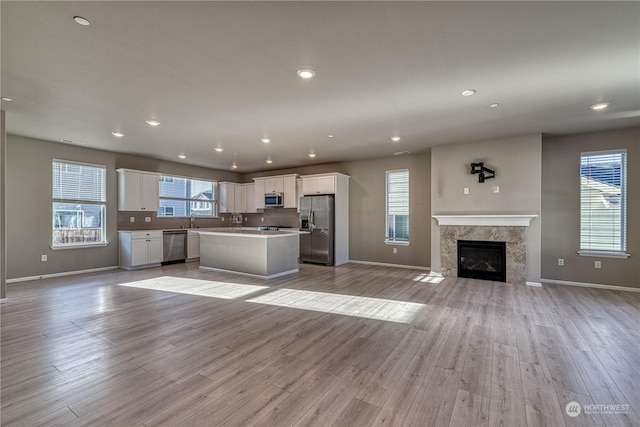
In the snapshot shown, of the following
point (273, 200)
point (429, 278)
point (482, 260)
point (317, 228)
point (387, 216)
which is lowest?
point (429, 278)

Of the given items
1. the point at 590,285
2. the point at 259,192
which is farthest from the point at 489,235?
the point at 259,192

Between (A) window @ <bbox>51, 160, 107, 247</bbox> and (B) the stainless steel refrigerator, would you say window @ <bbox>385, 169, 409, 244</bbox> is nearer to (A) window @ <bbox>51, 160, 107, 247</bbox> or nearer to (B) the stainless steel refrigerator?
(B) the stainless steel refrigerator

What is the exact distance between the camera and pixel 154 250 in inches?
269

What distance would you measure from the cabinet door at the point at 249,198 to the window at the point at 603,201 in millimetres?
7898

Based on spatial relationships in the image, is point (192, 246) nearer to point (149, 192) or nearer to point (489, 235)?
point (149, 192)

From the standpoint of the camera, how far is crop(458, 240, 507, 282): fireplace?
533cm

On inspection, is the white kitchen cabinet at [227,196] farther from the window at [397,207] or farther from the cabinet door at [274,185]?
the window at [397,207]

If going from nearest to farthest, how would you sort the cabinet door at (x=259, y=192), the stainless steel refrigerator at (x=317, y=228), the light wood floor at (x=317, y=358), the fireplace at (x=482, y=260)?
the light wood floor at (x=317, y=358) < the fireplace at (x=482, y=260) < the stainless steel refrigerator at (x=317, y=228) < the cabinet door at (x=259, y=192)

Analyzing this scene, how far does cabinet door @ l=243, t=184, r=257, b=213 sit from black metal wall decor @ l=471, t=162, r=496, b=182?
6254 mm

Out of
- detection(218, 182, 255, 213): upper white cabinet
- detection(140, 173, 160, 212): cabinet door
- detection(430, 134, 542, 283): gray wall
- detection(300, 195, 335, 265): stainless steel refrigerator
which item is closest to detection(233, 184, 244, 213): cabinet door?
detection(218, 182, 255, 213): upper white cabinet

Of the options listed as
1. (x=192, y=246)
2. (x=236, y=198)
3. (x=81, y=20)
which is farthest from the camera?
(x=236, y=198)

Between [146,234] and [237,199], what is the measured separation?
121 inches

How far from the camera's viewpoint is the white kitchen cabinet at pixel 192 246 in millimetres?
7625

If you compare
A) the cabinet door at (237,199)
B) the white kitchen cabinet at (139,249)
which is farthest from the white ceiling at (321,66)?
the cabinet door at (237,199)
